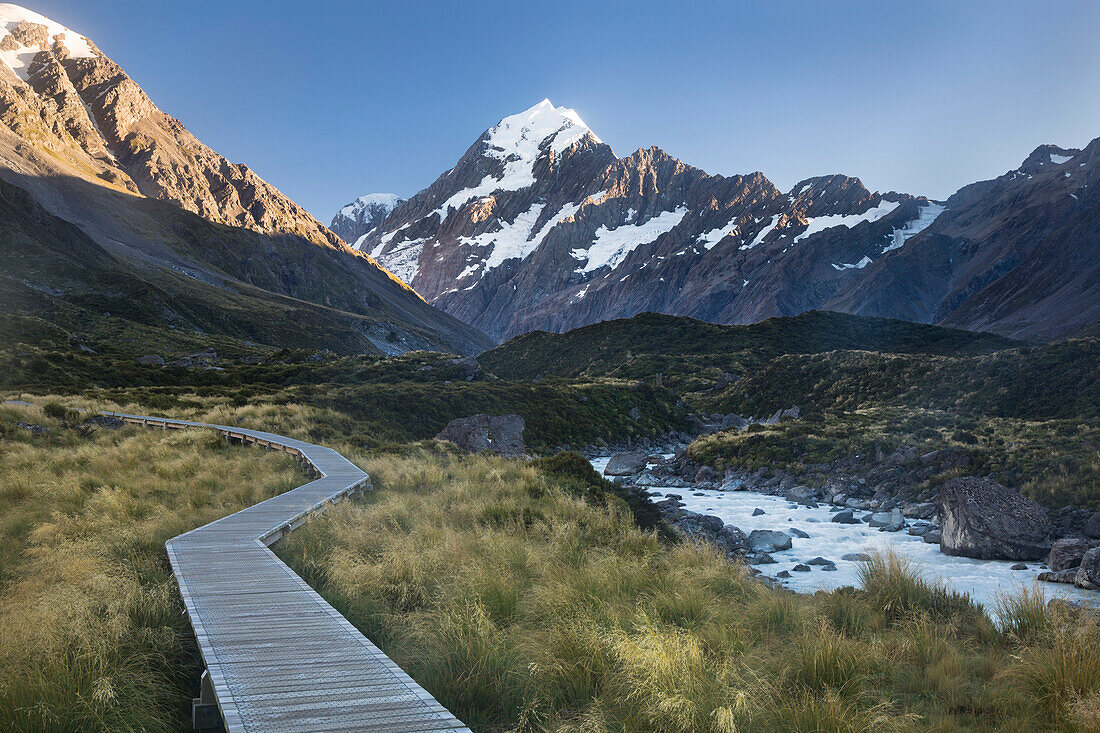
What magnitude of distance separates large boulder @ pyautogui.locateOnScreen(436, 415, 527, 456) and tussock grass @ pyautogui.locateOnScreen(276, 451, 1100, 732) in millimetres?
23551

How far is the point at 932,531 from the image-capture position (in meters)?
17.3

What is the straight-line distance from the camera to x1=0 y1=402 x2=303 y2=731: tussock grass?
13.6 ft

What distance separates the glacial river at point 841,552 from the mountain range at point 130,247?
189 ft

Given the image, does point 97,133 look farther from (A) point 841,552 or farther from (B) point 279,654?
(B) point 279,654

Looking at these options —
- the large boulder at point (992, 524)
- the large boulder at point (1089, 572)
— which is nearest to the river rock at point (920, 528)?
the large boulder at point (992, 524)

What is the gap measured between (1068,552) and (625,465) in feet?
71.5

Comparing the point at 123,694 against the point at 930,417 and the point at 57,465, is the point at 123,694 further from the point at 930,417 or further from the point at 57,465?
the point at 930,417

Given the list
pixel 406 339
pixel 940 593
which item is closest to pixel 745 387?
pixel 940 593

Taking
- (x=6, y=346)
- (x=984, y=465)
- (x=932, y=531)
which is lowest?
(x=932, y=531)

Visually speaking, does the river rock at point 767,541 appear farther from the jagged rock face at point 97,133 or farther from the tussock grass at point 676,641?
the jagged rock face at point 97,133

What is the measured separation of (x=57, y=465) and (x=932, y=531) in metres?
25.1

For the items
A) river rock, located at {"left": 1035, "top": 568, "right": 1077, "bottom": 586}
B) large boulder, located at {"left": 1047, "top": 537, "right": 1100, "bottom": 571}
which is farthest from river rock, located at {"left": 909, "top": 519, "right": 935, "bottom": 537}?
river rock, located at {"left": 1035, "top": 568, "right": 1077, "bottom": 586}

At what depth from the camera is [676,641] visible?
479 centimetres

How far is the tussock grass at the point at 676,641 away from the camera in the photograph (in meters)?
4.36
